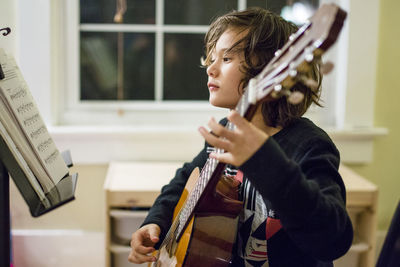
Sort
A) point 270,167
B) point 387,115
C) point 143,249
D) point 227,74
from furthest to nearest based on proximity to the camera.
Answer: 1. point 387,115
2. point 143,249
3. point 227,74
4. point 270,167

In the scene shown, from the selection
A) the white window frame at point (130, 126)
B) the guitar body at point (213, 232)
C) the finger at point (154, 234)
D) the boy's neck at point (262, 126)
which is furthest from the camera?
the white window frame at point (130, 126)

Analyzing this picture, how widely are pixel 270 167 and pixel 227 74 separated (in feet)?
1.12

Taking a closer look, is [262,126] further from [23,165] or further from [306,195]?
[23,165]

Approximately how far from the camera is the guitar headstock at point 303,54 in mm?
617

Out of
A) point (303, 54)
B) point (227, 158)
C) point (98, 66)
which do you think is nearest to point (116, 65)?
point (98, 66)

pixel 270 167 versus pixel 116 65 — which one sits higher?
pixel 116 65

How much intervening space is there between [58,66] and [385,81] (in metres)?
1.42

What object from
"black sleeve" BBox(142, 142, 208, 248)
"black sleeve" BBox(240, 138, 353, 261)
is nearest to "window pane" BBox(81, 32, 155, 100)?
"black sleeve" BBox(142, 142, 208, 248)

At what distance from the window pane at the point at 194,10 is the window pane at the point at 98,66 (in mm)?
271

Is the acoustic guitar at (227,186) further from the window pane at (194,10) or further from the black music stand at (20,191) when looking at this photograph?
the window pane at (194,10)

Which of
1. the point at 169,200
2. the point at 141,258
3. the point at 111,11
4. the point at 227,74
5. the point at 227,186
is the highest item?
the point at 111,11

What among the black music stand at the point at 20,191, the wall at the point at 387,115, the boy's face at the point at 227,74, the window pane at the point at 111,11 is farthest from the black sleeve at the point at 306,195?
the window pane at the point at 111,11

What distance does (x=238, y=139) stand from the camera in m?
0.73

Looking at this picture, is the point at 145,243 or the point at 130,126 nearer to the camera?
the point at 145,243
